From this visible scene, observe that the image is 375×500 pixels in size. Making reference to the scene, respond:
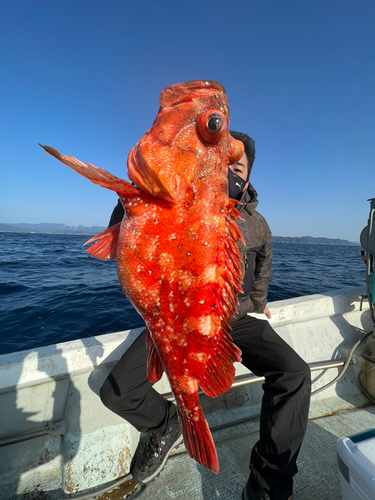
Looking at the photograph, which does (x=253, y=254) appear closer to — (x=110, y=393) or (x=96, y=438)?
(x=110, y=393)

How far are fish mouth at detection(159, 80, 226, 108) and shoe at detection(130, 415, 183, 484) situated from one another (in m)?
3.00

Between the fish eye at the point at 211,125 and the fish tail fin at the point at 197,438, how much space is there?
184 cm

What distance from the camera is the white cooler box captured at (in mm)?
1417

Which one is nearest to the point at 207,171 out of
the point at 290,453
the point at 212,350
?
the point at 212,350

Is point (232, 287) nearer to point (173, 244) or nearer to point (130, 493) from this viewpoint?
point (173, 244)

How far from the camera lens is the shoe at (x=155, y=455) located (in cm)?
235

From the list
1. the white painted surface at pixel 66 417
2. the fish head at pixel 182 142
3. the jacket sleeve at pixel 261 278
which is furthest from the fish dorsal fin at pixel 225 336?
the jacket sleeve at pixel 261 278

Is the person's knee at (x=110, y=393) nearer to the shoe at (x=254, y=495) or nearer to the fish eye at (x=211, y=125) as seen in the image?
the shoe at (x=254, y=495)

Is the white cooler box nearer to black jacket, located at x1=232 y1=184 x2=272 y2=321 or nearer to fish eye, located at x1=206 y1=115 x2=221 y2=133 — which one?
black jacket, located at x1=232 y1=184 x2=272 y2=321

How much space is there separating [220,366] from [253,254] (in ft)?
5.82

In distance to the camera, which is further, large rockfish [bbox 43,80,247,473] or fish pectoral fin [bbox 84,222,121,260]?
fish pectoral fin [bbox 84,222,121,260]

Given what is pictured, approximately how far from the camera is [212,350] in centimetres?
158

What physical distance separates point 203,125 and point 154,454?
10.0 ft

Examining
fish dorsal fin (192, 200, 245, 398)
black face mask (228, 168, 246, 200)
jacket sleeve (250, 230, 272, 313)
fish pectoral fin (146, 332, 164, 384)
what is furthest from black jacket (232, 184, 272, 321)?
fish pectoral fin (146, 332, 164, 384)
